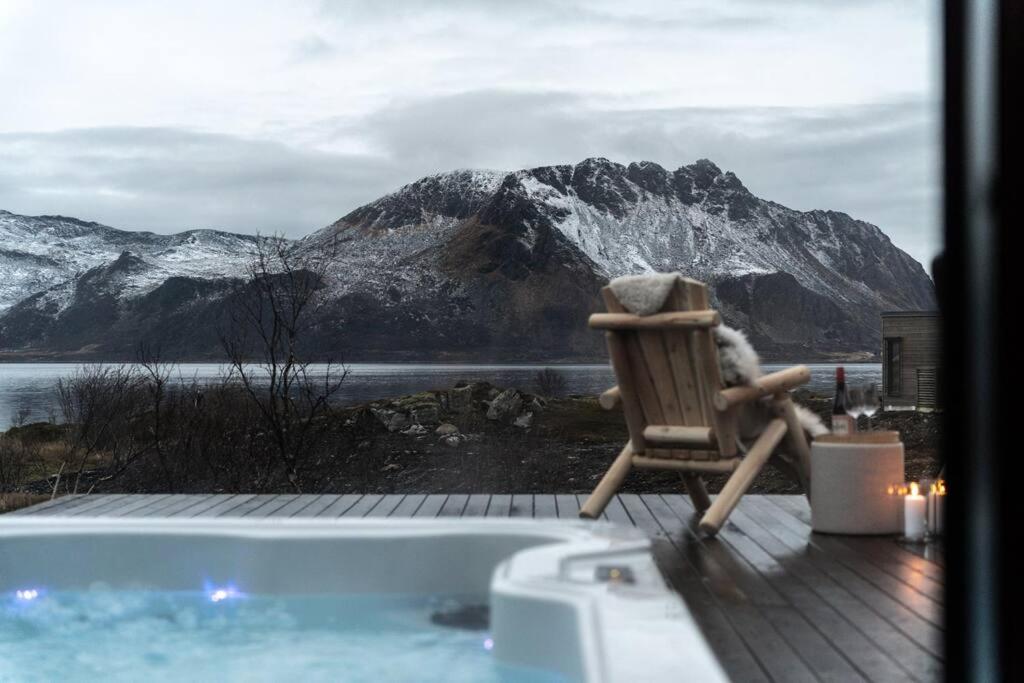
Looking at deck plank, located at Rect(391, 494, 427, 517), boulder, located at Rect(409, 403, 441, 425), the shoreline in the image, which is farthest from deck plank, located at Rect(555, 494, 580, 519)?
boulder, located at Rect(409, 403, 441, 425)

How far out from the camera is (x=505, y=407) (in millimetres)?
12703

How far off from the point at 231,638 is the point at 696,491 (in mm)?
1646

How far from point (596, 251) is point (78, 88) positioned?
21083mm

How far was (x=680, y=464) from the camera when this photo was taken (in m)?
3.50

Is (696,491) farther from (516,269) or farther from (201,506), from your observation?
(516,269)

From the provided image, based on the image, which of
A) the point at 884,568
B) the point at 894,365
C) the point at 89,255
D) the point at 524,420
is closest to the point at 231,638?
the point at 884,568

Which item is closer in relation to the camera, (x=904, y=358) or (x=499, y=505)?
(x=499, y=505)

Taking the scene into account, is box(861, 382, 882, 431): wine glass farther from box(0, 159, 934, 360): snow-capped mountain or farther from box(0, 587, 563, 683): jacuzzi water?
box(0, 159, 934, 360): snow-capped mountain

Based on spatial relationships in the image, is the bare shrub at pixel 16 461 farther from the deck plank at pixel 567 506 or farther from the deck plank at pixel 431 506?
the deck plank at pixel 567 506

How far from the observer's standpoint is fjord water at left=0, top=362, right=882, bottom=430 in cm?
973

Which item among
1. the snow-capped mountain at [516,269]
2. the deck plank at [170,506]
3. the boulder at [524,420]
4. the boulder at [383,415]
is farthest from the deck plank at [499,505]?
the snow-capped mountain at [516,269]

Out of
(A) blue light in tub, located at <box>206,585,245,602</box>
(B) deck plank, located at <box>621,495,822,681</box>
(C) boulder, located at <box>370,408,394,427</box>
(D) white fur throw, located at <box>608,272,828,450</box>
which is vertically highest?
(D) white fur throw, located at <box>608,272,828,450</box>

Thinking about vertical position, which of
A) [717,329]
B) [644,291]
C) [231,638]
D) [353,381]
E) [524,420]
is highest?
[644,291]

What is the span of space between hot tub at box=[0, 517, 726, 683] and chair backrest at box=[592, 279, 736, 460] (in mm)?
686
